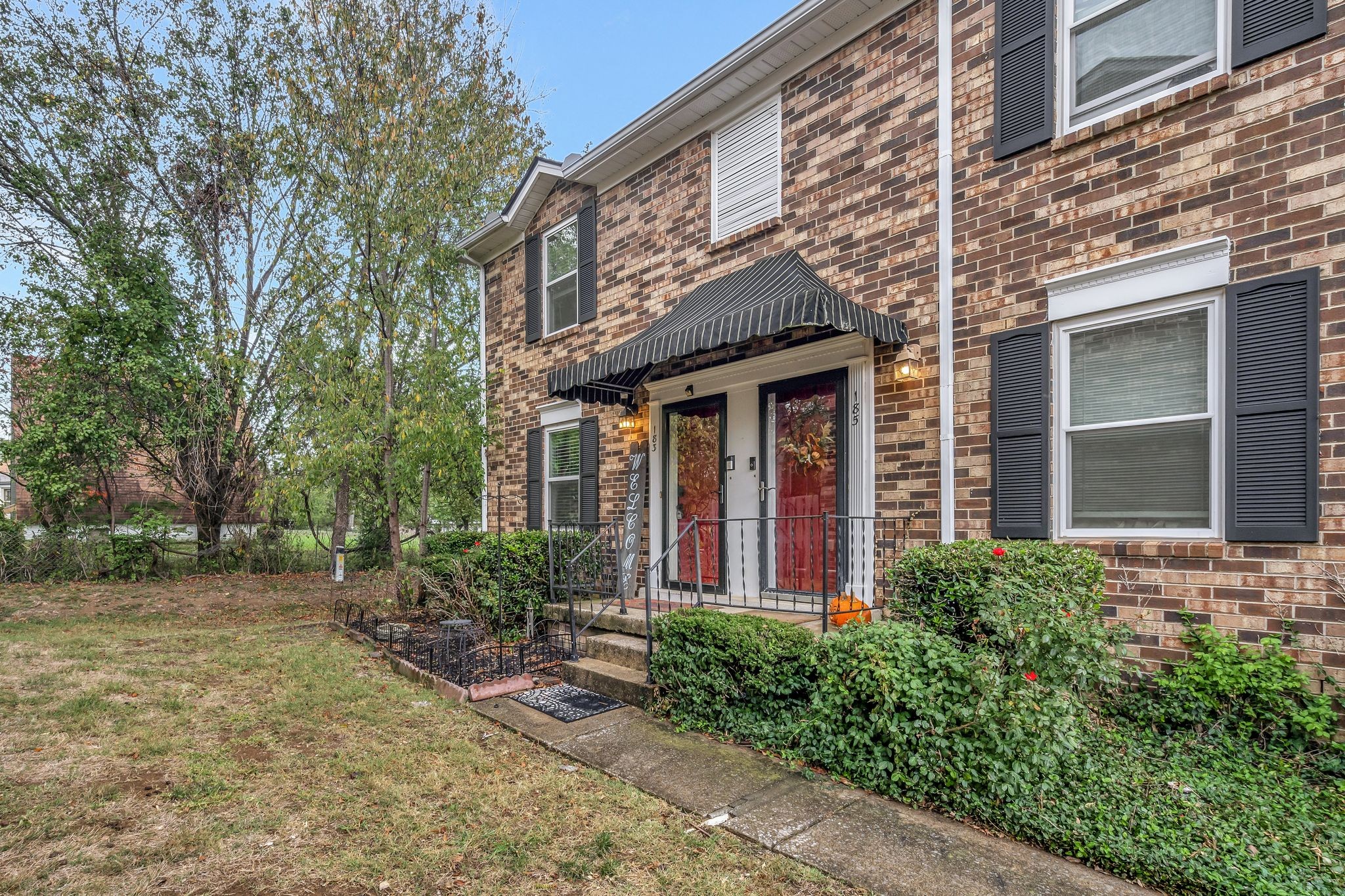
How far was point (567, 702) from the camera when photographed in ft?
16.9

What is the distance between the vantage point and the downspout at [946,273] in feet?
16.7

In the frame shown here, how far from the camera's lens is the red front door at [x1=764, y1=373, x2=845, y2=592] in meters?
6.00

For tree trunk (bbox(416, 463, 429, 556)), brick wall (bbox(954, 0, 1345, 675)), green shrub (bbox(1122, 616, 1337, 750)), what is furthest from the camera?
tree trunk (bbox(416, 463, 429, 556))

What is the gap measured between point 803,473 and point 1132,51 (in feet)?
12.9

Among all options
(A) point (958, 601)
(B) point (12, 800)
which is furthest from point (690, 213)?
(B) point (12, 800)

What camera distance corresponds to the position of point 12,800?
3.52m

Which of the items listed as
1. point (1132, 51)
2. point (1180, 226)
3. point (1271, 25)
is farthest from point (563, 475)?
point (1271, 25)

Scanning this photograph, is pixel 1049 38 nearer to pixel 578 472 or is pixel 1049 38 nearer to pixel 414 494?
pixel 578 472

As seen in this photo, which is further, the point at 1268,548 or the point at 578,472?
the point at 578,472

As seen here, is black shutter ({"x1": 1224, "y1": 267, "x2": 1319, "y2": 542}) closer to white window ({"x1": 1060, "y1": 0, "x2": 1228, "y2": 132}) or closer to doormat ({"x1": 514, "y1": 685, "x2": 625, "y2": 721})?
white window ({"x1": 1060, "y1": 0, "x2": 1228, "y2": 132})

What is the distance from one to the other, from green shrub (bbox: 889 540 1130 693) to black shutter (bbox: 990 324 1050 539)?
0.45 metres

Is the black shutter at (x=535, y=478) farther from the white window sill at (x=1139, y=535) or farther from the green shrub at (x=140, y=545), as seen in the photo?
the green shrub at (x=140, y=545)

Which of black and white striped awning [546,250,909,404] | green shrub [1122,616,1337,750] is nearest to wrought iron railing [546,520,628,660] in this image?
black and white striped awning [546,250,909,404]

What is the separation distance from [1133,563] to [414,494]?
363 inches
